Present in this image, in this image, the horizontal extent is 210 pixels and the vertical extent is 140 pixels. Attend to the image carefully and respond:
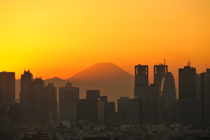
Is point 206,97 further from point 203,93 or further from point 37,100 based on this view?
point 37,100

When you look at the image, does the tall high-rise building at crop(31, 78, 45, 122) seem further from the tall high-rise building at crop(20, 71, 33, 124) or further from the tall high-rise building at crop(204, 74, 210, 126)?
the tall high-rise building at crop(204, 74, 210, 126)

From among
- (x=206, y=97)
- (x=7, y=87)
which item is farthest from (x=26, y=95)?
(x=206, y=97)

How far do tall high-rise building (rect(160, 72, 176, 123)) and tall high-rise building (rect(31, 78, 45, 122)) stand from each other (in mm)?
29654

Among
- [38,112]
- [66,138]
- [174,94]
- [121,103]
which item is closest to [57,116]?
[38,112]

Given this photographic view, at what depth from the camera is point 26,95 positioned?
5876 inches

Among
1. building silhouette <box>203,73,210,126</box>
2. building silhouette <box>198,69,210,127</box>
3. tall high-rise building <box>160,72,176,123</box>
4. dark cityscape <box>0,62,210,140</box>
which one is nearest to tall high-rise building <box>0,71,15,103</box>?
dark cityscape <box>0,62,210,140</box>

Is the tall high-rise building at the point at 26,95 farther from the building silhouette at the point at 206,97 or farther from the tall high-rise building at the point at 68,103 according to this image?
the building silhouette at the point at 206,97

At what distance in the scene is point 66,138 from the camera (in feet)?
294

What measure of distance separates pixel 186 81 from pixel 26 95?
39.9 metres

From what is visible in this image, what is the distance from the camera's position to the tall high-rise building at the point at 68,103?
150000 mm

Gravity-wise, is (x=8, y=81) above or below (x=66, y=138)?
above

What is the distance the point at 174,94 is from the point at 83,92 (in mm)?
27789

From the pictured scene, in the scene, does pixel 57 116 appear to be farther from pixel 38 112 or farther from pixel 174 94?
pixel 174 94

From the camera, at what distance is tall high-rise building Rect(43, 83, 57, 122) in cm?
15050
